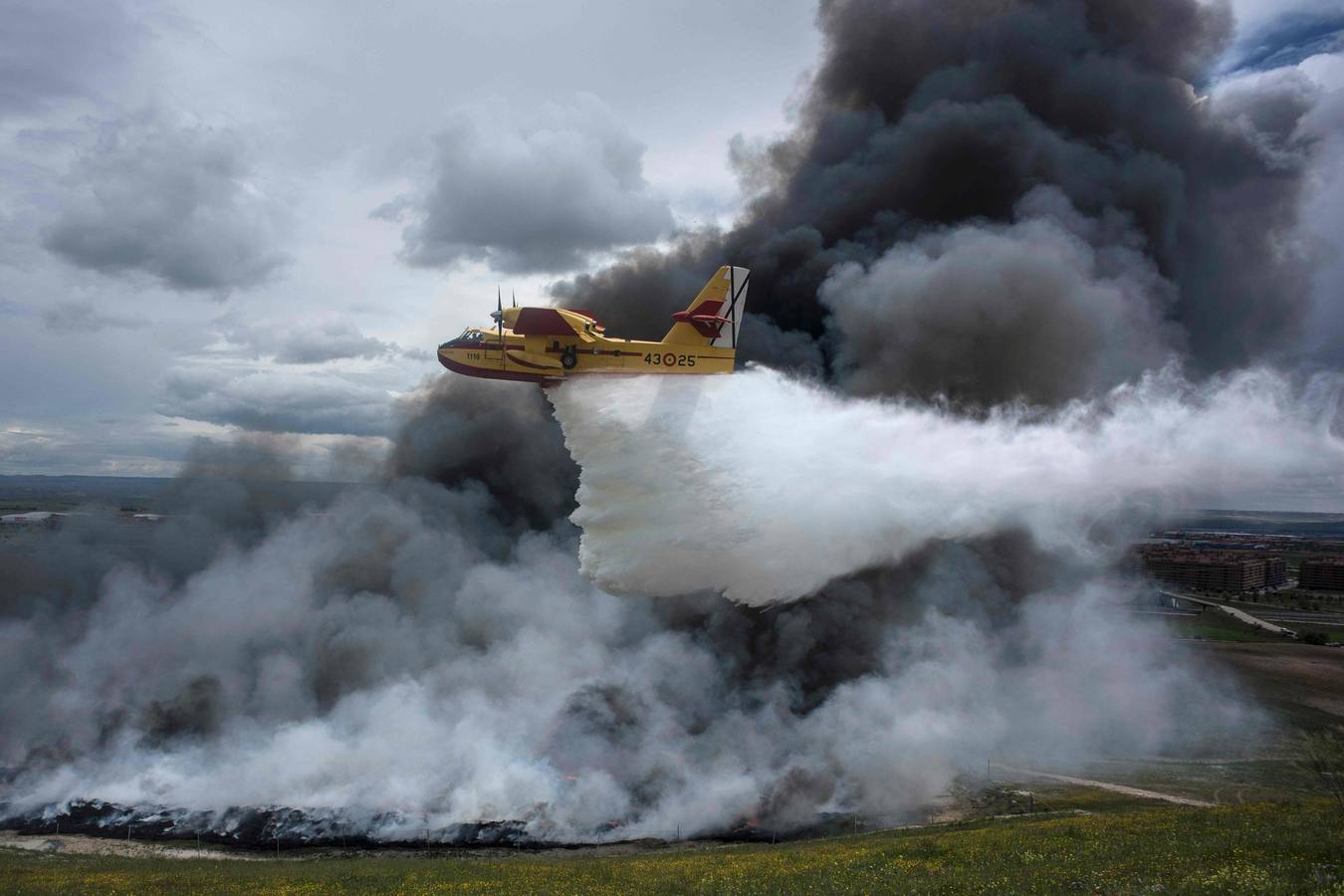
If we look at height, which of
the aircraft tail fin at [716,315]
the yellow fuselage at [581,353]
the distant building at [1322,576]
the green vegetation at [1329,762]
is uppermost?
the aircraft tail fin at [716,315]

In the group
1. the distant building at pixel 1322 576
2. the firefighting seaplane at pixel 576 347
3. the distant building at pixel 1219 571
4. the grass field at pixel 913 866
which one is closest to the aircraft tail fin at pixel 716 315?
the firefighting seaplane at pixel 576 347

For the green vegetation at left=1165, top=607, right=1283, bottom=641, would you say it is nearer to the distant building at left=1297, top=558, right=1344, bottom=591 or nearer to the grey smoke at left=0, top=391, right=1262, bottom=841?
the grey smoke at left=0, top=391, right=1262, bottom=841

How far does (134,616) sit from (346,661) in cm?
1680

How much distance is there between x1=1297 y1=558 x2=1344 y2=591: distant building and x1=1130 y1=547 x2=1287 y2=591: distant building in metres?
2.53

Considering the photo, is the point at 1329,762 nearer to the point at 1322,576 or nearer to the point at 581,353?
the point at 581,353

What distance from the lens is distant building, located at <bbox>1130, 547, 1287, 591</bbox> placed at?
96312 mm

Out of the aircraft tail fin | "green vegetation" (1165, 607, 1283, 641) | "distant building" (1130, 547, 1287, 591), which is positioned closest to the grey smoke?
"green vegetation" (1165, 607, 1283, 641)

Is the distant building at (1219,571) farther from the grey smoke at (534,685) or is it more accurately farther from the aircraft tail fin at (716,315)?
the aircraft tail fin at (716,315)

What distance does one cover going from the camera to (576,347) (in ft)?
103

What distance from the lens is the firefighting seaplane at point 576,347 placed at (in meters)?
31.0

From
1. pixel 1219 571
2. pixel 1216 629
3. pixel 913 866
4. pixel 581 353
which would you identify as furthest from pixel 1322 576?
pixel 581 353

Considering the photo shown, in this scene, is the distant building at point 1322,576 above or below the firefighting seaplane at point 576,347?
below

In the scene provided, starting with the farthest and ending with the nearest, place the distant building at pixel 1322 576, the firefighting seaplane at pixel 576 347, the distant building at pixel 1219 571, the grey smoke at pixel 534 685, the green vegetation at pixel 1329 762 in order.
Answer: the distant building at pixel 1322 576 < the distant building at pixel 1219 571 < the grey smoke at pixel 534 685 < the firefighting seaplane at pixel 576 347 < the green vegetation at pixel 1329 762

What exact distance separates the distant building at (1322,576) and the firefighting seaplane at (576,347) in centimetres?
11123
